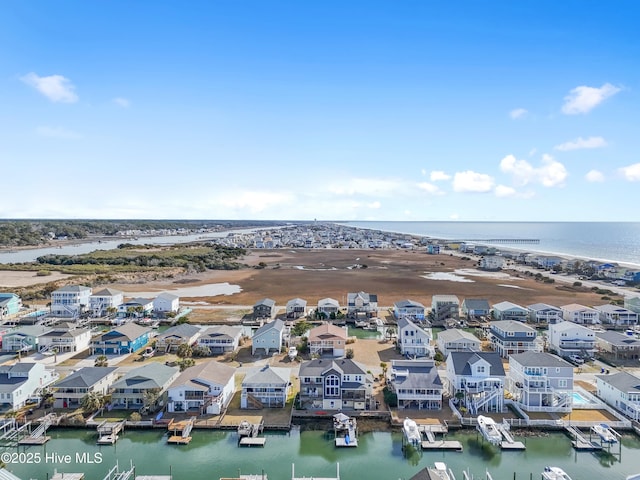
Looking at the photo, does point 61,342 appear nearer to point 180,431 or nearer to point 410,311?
point 180,431

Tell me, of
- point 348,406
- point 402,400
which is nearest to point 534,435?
point 402,400

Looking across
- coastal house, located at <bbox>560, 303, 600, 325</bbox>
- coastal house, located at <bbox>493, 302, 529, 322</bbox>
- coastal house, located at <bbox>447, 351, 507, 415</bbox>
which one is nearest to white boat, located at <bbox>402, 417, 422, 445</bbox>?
coastal house, located at <bbox>447, 351, 507, 415</bbox>

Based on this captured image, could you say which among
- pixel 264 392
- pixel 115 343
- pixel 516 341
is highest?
pixel 516 341

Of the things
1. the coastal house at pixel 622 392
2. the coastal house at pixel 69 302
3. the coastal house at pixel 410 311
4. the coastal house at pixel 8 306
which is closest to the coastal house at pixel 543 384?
the coastal house at pixel 622 392

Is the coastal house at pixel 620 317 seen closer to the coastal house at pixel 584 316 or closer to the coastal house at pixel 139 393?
the coastal house at pixel 584 316

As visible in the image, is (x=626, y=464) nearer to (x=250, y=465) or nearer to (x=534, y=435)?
(x=534, y=435)

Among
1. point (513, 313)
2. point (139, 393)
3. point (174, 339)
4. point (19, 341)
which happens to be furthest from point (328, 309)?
point (19, 341)

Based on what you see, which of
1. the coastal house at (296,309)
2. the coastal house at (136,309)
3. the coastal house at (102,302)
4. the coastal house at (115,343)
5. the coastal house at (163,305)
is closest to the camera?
the coastal house at (115,343)
